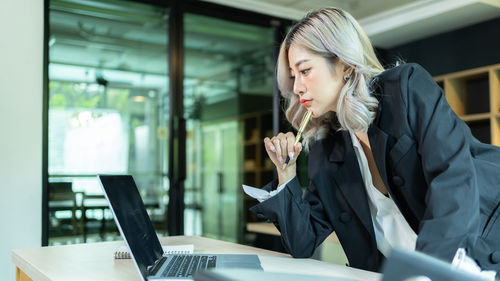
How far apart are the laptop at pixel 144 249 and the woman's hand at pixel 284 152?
252 mm

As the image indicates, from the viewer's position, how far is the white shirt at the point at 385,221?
1.29 meters

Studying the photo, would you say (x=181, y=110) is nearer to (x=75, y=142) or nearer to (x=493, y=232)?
(x=75, y=142)

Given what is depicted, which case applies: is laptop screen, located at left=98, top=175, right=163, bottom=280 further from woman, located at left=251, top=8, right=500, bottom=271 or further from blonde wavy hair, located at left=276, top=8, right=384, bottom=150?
blonde wavy hair, located at left=276, top=8, right=384, bottom=150

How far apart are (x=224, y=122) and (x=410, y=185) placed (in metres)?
4.33

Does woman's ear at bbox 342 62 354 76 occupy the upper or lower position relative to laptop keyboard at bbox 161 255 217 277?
upper

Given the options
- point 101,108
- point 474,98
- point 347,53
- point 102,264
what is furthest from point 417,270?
point 474,98

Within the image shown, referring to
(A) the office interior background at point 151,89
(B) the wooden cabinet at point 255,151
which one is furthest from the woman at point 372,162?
(B) the wooden cabinet at point 255,151

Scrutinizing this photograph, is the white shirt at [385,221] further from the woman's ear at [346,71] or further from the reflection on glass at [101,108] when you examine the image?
the reflection on glass at [101,108]

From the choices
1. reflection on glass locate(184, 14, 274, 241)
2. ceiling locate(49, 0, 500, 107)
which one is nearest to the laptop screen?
ceiling locate(49, 0, 500, 107)

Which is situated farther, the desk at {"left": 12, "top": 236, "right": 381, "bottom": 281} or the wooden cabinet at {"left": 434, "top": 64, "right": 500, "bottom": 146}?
the wooden cabinet at {"left": 434, "top": 64, "right": 500, "bottom": 146}

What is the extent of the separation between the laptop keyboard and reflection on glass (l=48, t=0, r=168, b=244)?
263 cm

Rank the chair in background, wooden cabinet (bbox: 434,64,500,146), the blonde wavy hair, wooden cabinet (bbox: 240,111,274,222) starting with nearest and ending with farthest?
the blonde wavy hair, the chair in background, wooden cabinet (bbox: 434,64,500,146), wooden cabinet (bbox: 240,111,274,222)

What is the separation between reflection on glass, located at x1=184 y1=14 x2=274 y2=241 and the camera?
16.5 feet

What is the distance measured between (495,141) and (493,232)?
3162 millimetres
